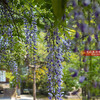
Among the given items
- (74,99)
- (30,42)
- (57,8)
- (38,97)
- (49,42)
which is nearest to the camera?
(57,8)

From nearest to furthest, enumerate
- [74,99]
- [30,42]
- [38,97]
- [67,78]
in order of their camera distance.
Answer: [30,42] → [67,78] → [74,99] → [38,97]

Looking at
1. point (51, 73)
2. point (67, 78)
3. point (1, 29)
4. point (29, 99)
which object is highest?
point (1, 29)

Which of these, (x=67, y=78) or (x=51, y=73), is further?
(x=67, y=78)

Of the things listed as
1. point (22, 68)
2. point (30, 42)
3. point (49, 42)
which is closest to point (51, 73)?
point (49, 42)

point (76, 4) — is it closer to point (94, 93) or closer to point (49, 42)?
point (94, 93)

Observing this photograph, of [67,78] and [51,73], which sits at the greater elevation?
[51,73]

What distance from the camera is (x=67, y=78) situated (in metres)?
2.17

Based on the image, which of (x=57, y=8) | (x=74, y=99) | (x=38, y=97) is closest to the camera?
(x=57, y=8)

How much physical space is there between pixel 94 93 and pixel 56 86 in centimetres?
70

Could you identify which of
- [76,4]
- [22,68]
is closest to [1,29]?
[76,4]

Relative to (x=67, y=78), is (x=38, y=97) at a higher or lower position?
lower

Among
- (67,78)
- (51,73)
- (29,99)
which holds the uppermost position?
(51,73)

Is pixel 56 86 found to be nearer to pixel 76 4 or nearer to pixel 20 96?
pixel 76 4

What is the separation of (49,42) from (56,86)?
0.25 meters
